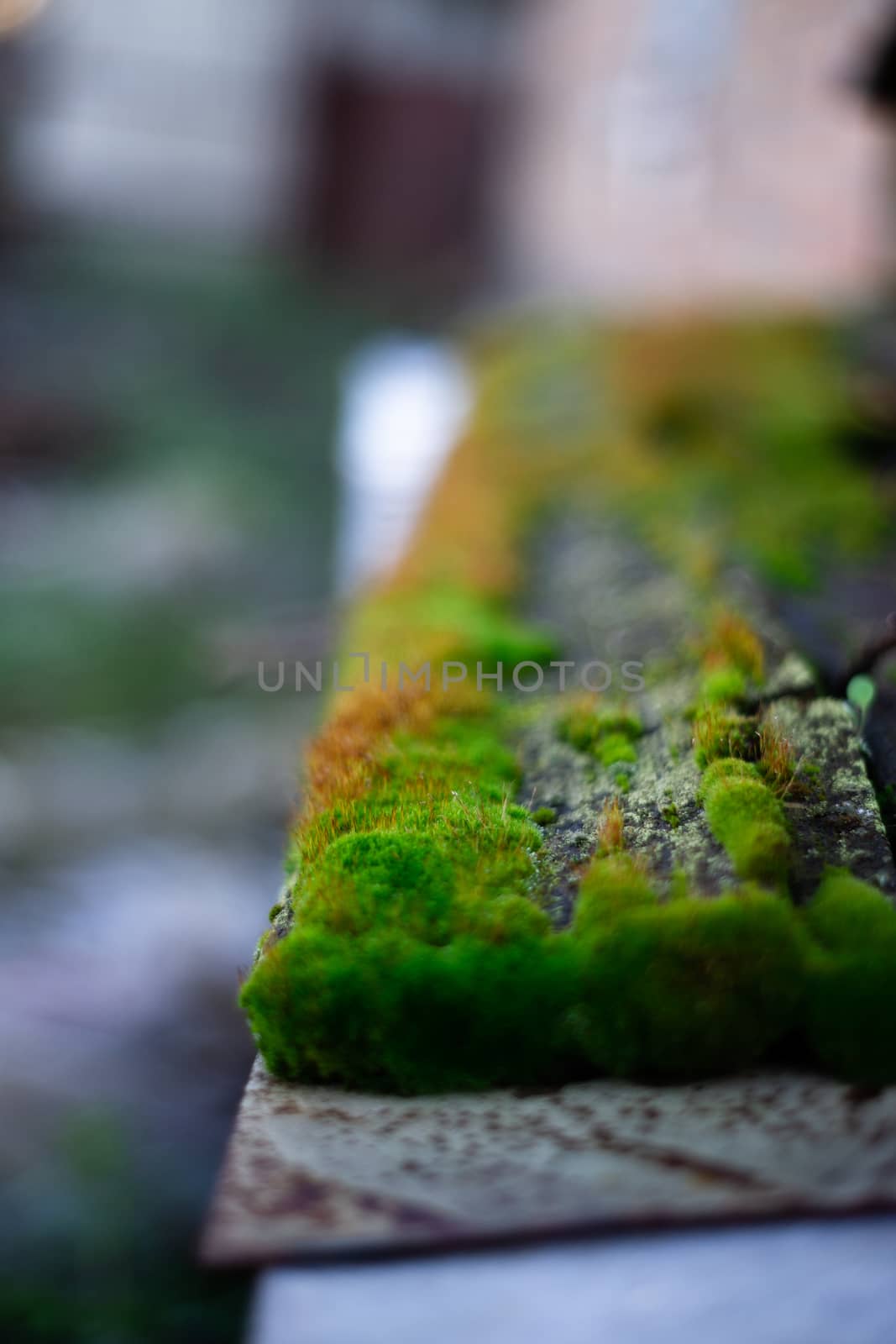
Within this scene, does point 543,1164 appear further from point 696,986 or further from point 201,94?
point 201,94

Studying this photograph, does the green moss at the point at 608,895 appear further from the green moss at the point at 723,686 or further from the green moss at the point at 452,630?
the green moss at the point at 452,630

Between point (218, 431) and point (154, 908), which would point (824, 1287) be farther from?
point (218, 431)

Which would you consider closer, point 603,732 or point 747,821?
point 747,821

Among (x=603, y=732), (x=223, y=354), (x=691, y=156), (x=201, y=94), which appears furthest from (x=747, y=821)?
(x=201, y=94)


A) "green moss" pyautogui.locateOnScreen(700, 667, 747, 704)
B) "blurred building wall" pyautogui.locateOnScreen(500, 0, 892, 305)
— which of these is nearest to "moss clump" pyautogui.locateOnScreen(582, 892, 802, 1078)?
"green moss" pyautogui.locateOnScreen(700, 667, 747, 704)

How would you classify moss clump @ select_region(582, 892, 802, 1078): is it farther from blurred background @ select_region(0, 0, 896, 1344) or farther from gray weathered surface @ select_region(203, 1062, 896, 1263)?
blurred background @ select_region(0, 0, 896, 1344)

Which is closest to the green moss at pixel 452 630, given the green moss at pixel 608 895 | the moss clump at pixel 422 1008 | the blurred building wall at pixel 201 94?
the green moss at pixel 608 895

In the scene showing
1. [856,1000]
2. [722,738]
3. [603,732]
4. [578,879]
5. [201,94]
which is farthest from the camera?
[201,94]
